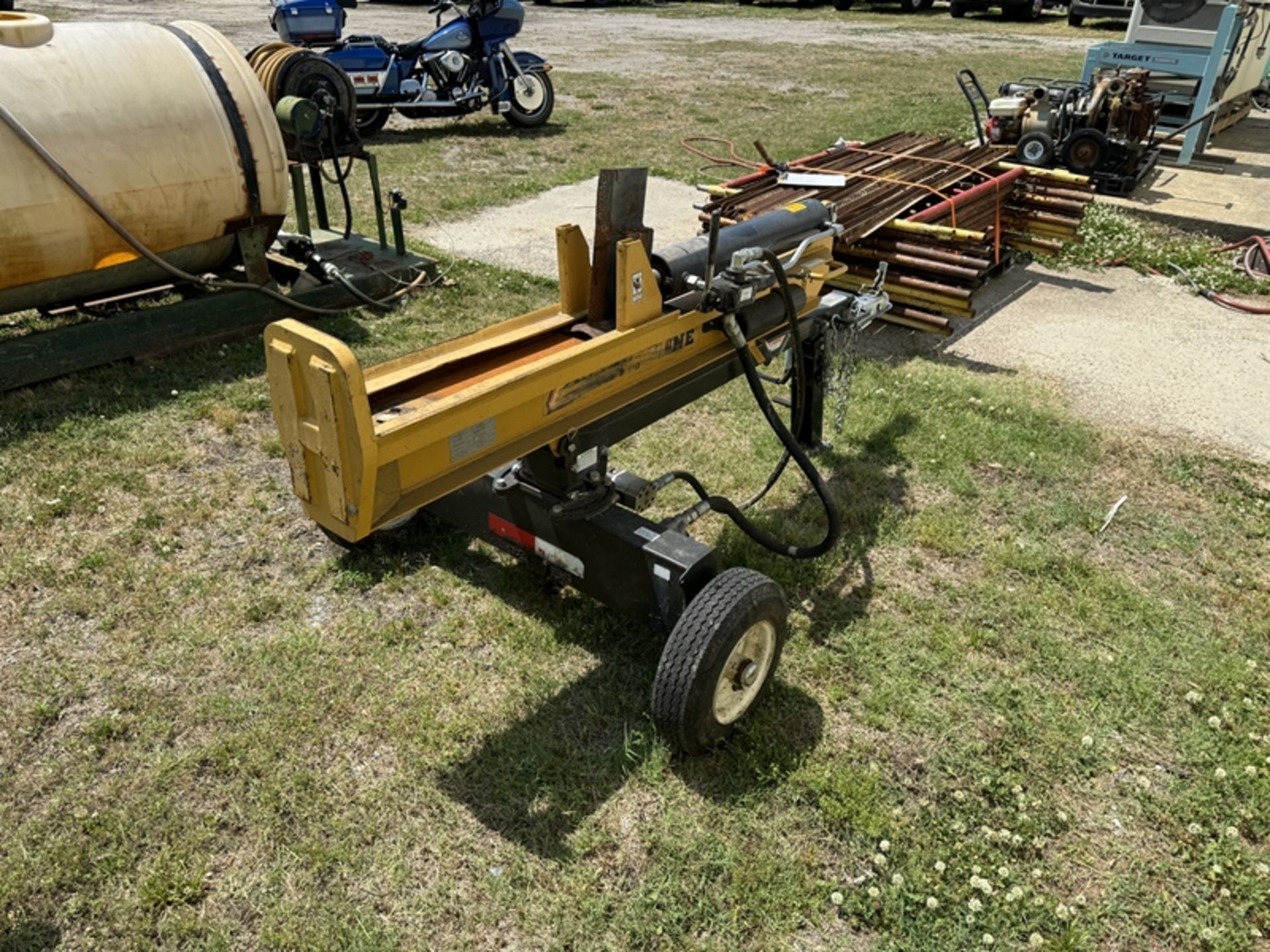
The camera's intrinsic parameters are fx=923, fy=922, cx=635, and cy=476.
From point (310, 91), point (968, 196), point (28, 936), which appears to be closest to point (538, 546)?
point (28, 936)

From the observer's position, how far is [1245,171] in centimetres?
1033

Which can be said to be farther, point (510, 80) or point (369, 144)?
point (510, 80)

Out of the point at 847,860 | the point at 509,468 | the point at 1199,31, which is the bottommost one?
the point at 847,860

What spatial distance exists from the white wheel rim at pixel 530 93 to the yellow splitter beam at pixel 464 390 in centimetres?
978

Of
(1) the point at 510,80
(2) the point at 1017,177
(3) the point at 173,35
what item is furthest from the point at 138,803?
(1) the point at 510,80

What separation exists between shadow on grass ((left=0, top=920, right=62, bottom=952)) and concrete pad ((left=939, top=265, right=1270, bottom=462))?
5.28 meters

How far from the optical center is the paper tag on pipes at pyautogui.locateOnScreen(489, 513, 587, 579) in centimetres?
321

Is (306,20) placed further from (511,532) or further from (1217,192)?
(1217,192)

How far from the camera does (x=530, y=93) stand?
39.3ft

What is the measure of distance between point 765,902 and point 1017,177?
6502 millimetres

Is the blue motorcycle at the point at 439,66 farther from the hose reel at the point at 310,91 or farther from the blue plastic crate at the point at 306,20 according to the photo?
the hose reel at the point at 310,91

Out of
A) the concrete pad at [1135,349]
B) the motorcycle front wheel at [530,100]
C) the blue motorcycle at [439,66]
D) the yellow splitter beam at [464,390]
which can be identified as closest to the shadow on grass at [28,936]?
the yellow splitter beam at [464,390]

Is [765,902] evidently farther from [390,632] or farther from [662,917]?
[390,632]

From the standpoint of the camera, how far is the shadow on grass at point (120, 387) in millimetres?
4840
